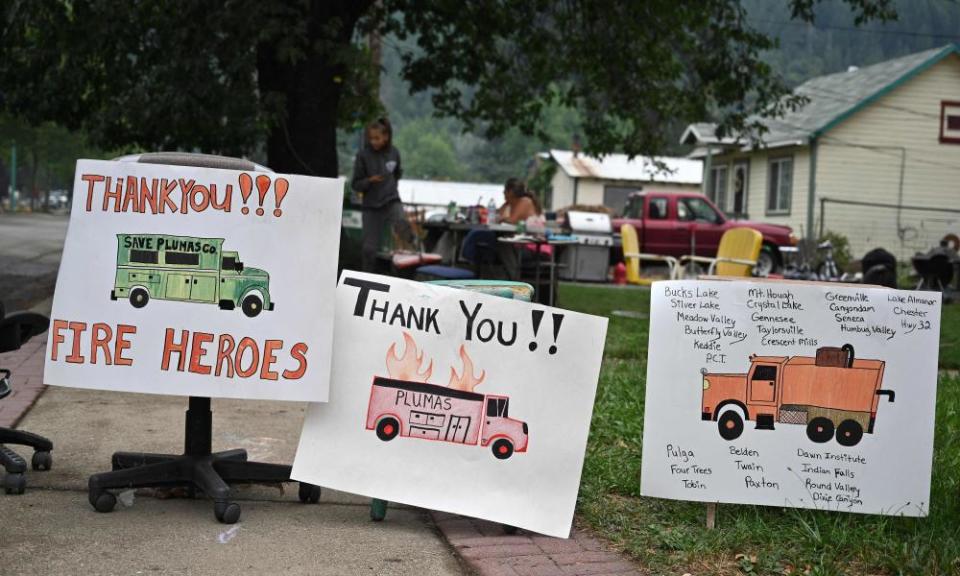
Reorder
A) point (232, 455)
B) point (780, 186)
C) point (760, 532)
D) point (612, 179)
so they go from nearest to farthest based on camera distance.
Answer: point (760, 532) < point (232, 455) < point (780, 186) < point (612, 179)

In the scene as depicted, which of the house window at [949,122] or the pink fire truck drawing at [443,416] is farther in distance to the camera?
the house window at [949,122]

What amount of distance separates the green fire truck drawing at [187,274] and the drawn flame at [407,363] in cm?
51

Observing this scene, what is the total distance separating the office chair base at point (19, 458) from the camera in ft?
15.2

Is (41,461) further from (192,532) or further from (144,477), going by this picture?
(192,532)

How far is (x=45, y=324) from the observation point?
4.88 m

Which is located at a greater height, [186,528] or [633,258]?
[633,258]

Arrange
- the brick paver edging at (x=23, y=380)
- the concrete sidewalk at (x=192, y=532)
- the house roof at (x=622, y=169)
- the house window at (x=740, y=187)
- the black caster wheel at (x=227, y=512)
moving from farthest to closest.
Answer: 1. the house roof at (x=622, y=169)
2. the house window at (x=740, y=187)
3. the brick paver edging at (x=23, y=380)
4. the black caster wheel at (x=227, y=512)
5. the concrete sidewalk at (x=192, y=532)

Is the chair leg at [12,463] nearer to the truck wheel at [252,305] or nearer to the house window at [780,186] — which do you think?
the truck wheel at [252,305]

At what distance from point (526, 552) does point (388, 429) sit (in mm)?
722

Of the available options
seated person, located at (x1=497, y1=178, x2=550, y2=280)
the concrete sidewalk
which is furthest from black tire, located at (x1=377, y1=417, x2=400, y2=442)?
seated person, located at (x1=497, y1=178, x2=550, y2=280)

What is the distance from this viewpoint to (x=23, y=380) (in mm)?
7395

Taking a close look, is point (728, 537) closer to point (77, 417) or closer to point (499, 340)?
point (499, 340)

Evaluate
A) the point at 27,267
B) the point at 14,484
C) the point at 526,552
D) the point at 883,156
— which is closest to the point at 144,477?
the point at 14,484

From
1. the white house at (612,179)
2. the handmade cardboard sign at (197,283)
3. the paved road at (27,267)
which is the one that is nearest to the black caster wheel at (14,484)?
the handmade cardboard sign at (197,283)
